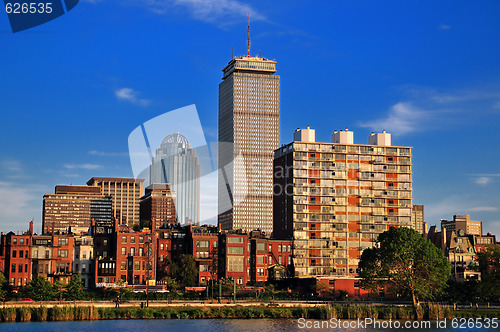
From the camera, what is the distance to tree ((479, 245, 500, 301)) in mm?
126125

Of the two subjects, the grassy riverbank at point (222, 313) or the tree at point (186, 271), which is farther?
the tree at point (186, 271)

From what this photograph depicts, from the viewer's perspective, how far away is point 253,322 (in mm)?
112250

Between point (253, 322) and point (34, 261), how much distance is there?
267 ft

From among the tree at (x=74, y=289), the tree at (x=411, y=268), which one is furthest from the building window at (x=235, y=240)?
the tree at (x=411, y=268)

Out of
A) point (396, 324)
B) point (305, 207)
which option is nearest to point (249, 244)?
point (305, 207)

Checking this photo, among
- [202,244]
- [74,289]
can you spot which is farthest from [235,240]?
[74,289]

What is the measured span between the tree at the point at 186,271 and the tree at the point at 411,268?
182 feet

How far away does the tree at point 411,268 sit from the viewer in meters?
124

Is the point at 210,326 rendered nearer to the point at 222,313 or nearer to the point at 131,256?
the point at 222,313

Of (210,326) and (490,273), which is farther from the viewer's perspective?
(490,273)

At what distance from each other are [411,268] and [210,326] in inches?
1585

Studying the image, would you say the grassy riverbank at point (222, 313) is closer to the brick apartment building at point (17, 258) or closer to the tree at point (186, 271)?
the tree at point (186, 271)

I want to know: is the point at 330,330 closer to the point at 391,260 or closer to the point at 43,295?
the point at 391,260

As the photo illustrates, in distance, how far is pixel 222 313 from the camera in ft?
392
